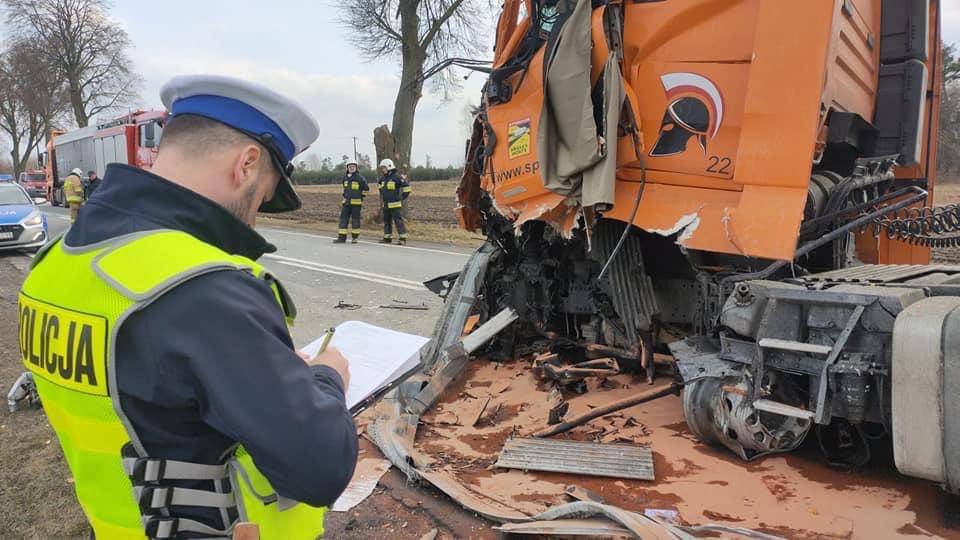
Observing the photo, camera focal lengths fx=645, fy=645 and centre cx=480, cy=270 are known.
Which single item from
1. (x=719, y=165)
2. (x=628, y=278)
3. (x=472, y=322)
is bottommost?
(x=472, y=322)

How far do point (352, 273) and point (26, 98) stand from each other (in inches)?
1400

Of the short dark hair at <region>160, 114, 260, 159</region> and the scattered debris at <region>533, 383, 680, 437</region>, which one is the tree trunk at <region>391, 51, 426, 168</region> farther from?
the short dark hair at <region>160, 114, 260, 159</region>

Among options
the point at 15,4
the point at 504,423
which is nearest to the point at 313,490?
the point at 504,423

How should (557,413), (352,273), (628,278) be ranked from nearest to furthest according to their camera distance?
(557,413) < (628,278) < (352,273)

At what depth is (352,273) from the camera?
30.6 feet

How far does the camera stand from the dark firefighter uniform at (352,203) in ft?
44.8

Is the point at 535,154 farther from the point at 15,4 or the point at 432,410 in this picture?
the point at 15,4

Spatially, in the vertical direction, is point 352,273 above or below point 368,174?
below

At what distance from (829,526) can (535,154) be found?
7.76 feet

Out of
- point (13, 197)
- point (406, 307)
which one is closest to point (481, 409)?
point (406, 307)

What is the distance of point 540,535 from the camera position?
2.34m

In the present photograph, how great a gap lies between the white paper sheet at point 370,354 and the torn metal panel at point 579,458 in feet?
3.98

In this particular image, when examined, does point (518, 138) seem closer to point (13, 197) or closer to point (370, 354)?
point (370, 354)

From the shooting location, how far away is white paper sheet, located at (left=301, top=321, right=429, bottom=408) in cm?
177
